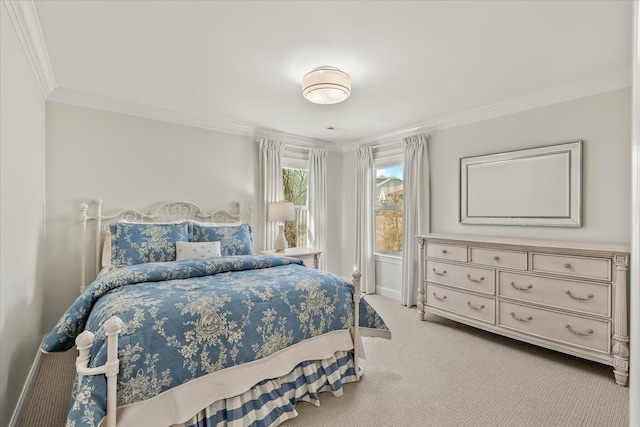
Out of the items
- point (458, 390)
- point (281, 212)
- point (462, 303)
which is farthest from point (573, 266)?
point (281, 212)

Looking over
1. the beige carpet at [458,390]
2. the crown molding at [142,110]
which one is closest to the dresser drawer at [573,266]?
the beige carpet at [458,390]

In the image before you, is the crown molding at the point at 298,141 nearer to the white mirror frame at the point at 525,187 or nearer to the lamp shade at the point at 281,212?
the lamp shade at the point at 281,212

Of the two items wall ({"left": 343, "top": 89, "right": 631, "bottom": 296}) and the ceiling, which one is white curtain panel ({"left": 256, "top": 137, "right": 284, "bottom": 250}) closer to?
the ceiling

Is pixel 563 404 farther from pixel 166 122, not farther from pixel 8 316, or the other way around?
pixel 166 122

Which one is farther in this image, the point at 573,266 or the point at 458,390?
the point at 573,266

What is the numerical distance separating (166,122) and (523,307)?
4.17 meters

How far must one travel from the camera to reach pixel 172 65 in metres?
2.68

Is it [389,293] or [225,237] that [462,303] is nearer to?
[389,293]

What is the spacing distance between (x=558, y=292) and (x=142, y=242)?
3705 millimetres

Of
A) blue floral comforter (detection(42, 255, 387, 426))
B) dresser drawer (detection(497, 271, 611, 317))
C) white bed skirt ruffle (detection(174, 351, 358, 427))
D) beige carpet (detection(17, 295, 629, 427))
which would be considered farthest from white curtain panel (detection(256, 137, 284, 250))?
dresser drawer (detection(497, 271, 611, 317))

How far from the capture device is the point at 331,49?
7.93ft

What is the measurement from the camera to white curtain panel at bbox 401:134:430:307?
4.30 metres

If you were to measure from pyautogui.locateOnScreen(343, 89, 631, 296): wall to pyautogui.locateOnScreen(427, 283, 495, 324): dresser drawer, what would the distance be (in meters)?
0.78

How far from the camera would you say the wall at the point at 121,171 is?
10.5ft
